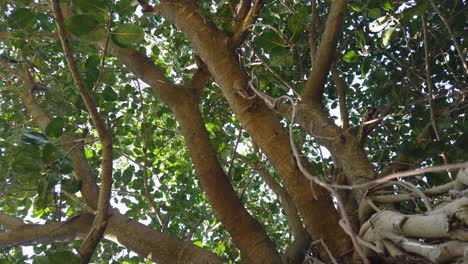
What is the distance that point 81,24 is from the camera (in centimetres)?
166

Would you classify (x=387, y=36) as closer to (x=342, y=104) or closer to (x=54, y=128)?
(x=342, y=104)

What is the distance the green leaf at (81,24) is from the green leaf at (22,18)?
1.09ft

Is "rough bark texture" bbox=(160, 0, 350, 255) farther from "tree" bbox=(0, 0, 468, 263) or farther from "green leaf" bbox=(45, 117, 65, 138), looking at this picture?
"green leaf" bbox=(45, 117, 65, 138)

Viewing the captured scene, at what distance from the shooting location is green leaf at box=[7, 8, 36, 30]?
186 centimetres

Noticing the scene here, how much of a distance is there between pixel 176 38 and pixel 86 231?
2.20 metres

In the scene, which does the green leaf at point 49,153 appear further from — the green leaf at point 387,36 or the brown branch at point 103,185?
the green leaf at point 387,36

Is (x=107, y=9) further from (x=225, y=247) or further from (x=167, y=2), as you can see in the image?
(x=225, y=247)

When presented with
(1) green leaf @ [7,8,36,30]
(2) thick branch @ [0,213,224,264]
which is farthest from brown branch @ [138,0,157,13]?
(2) thick branch @ [0,213,224,264]

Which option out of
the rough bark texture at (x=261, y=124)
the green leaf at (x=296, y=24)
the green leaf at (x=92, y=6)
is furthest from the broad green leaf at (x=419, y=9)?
the green leaf at (x=92, y=6)

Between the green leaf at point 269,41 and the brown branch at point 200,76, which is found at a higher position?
the brown branch at point 200,76

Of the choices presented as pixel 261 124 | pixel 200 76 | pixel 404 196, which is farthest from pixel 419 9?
pixel 200 76

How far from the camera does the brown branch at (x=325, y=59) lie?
2111 mm

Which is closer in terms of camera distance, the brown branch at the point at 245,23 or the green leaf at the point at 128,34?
the green leaf at the point at 128,34

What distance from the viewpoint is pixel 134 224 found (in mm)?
2262
